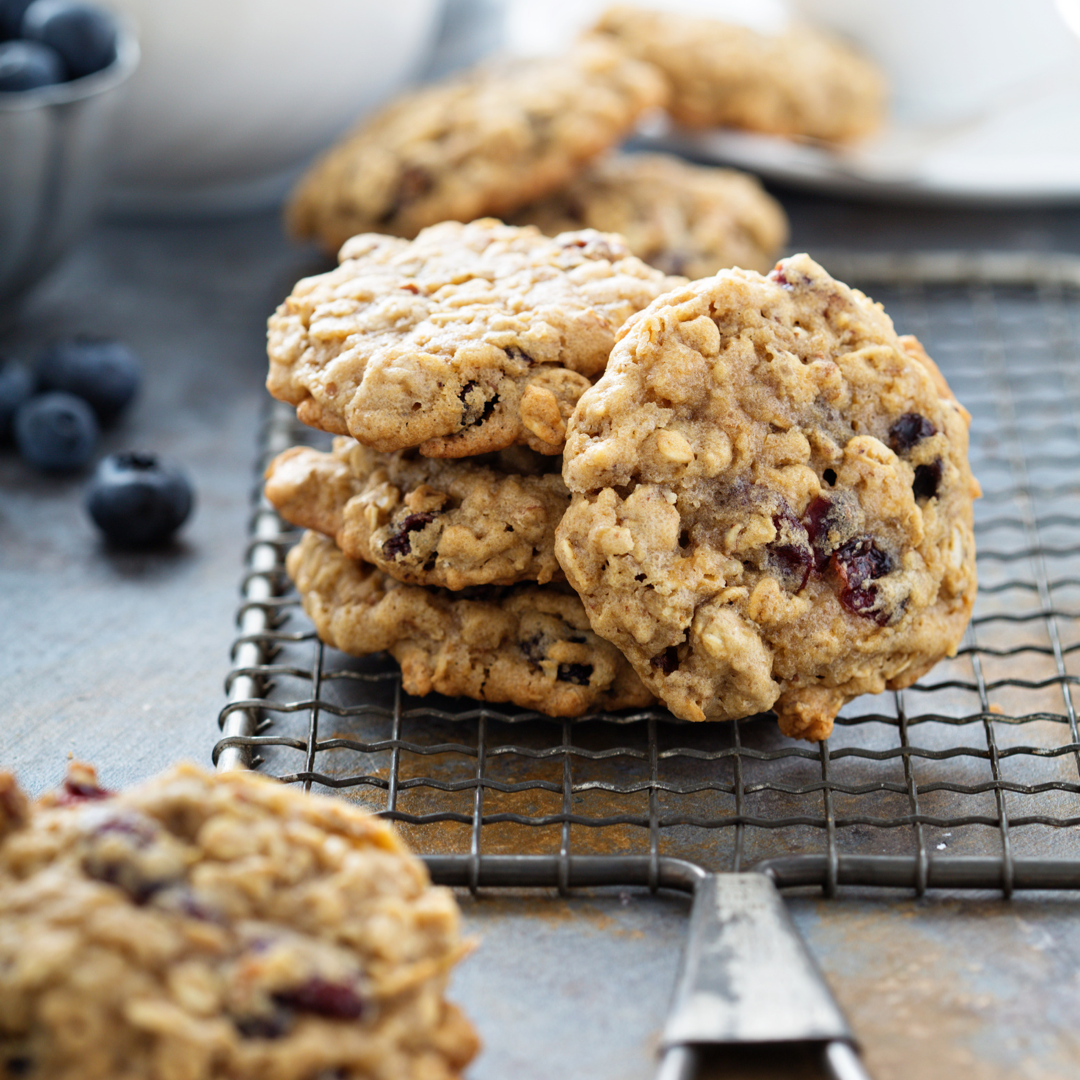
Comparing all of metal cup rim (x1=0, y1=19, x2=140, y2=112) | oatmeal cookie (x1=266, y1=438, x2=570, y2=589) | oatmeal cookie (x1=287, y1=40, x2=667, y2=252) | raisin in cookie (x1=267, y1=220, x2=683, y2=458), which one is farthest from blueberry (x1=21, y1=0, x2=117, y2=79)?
oatmeal cookie (x1=266, y1=438, x2=570, y2=589)

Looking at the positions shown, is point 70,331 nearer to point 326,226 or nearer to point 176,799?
point 326,226

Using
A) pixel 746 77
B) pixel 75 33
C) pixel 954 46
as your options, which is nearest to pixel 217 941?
pixel 75 33

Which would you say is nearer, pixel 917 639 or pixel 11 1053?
pixel 11 1053

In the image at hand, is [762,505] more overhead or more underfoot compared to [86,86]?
more underfoot

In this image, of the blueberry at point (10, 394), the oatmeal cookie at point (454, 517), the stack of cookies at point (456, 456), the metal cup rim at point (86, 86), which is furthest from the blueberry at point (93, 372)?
the oatmeal cookie at point (454, 517)

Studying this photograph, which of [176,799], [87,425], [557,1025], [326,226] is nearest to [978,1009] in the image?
[557,1025]

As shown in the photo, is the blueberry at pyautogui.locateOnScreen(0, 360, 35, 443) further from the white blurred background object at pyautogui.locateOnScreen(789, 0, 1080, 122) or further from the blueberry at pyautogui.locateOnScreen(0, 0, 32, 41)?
the white blurred background object at pyautogui.locateOnScreen(789, 0, 1080, 122)

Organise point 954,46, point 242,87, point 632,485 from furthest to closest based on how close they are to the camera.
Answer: point 954,46, point 242,87, point 632,485

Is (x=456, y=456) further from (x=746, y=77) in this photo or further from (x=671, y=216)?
(x=746, y=77)
